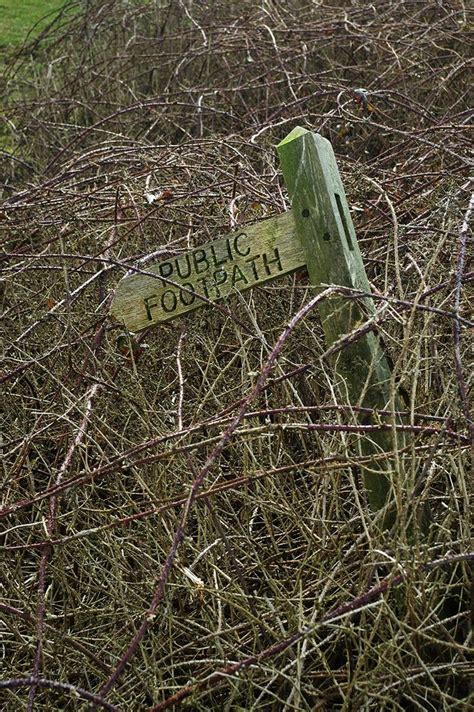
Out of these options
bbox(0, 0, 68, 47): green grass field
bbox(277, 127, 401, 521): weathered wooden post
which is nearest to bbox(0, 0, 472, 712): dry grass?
bbox(277, 127, 401, 521): weathered wooden post

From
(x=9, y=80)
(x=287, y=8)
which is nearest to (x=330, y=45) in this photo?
(x=287, y=8)

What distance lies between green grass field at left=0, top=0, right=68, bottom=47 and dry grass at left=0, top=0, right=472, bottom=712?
3.10m

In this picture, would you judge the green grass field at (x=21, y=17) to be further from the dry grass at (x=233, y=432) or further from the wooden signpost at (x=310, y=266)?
the wooden signpost at (x=310, y=266)

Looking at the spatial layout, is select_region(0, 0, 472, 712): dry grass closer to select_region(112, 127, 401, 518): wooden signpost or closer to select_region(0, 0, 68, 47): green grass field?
select_region(112, 127, 401, 518): wooden signpost

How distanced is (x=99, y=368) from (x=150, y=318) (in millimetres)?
537

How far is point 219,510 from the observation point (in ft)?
7.68

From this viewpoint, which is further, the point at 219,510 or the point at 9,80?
the point at 9,80

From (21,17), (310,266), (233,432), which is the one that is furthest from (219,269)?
(21,17)

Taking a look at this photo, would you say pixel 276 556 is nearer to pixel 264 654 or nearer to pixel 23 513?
pixel 264 654

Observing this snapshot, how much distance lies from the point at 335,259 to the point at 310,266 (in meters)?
0.06

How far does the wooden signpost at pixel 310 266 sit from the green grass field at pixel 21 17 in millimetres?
6970

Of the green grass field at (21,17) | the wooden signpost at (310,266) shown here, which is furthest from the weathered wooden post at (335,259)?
the green grass field at (21,17)

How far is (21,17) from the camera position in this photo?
9.31m

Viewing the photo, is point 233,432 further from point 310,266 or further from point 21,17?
point 21,17
